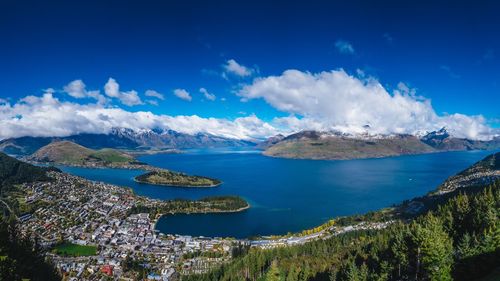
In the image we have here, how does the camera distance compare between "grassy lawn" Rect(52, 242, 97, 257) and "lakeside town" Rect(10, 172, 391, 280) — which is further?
"grassy lawn" Rect(52, 242, 97, 257)

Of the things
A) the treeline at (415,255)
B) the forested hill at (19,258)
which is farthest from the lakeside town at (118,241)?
the forested hill at (19,258)

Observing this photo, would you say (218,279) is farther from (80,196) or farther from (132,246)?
(80,196)

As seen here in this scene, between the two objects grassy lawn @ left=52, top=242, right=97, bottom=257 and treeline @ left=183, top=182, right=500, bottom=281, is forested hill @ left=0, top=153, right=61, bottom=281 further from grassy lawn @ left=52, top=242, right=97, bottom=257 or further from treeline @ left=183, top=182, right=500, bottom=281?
grassy lawn @ left=52, top=242, right=97, bottom=257

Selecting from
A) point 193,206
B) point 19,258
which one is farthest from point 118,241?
point 19,258

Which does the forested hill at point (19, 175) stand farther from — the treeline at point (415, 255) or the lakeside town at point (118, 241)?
the treeline at point (415, 255)

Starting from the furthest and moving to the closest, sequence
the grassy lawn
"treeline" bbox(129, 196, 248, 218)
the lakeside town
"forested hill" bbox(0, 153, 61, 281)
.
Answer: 1. "treeline" bbox(129, 196, 248, 218)
2. the grassy lawn
3. the lakeside town
4. "forested hill" bbox(0, 153, 61, 281)

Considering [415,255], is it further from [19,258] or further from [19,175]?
[19,175]

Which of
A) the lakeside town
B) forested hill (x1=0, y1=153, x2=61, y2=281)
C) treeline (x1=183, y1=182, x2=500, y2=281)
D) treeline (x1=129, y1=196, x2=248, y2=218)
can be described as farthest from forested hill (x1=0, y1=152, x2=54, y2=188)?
treeline (x1=183, y1=182, x2=500, y2=281)
